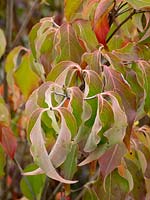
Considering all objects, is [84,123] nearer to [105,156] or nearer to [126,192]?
[105,156]

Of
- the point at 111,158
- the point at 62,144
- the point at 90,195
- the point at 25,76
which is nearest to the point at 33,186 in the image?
the point at 25,76

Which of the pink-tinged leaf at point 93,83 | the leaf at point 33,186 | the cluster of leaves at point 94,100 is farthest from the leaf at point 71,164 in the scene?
the leaf at point 33,186

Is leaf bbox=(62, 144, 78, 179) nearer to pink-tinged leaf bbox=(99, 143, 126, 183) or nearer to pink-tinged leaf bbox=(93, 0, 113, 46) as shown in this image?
pink-tinged leaf bbox=(99, 143, 126, 183)

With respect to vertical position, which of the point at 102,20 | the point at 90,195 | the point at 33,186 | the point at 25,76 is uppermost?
the point at 102,20

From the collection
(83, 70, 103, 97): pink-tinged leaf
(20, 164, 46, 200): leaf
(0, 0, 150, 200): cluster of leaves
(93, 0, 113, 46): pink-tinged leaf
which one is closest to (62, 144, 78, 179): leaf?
(0, 0, 150, 200): cluster of leaves

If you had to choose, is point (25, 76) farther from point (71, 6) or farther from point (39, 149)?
point (39, 149)
